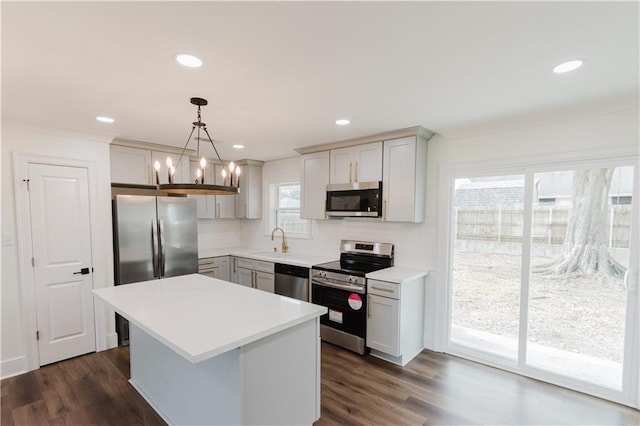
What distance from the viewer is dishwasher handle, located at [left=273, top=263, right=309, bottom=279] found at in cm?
385

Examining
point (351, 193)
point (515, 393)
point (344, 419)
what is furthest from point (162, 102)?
point (515, 393)

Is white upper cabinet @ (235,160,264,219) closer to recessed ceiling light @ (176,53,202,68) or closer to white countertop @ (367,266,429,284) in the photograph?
white countertop @ (367,266,429,284)

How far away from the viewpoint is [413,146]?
10.4 ft

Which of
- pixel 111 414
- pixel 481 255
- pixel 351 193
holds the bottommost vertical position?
pixel 111 414

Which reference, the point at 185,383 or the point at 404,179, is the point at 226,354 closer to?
the point at 185,383

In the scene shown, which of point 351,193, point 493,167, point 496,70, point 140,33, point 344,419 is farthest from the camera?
point 351,193

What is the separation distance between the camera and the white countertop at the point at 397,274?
303cm

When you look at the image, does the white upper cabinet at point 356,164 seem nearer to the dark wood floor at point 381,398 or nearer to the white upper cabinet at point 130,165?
the dark wood floor at point 381,398

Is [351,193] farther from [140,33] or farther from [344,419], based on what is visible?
[140,33]

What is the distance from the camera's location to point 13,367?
293 cm

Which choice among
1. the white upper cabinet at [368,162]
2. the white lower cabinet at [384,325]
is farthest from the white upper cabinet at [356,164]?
the white lower cabinet at [384,325]

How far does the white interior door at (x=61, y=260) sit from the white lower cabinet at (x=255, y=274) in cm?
185

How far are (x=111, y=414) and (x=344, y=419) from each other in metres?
1.81

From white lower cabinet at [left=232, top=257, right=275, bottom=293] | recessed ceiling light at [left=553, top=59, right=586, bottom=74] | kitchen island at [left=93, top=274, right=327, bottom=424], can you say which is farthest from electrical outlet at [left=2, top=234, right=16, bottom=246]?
recessed ceiling light at [left=553, top=59, right=586, bottom=74]
